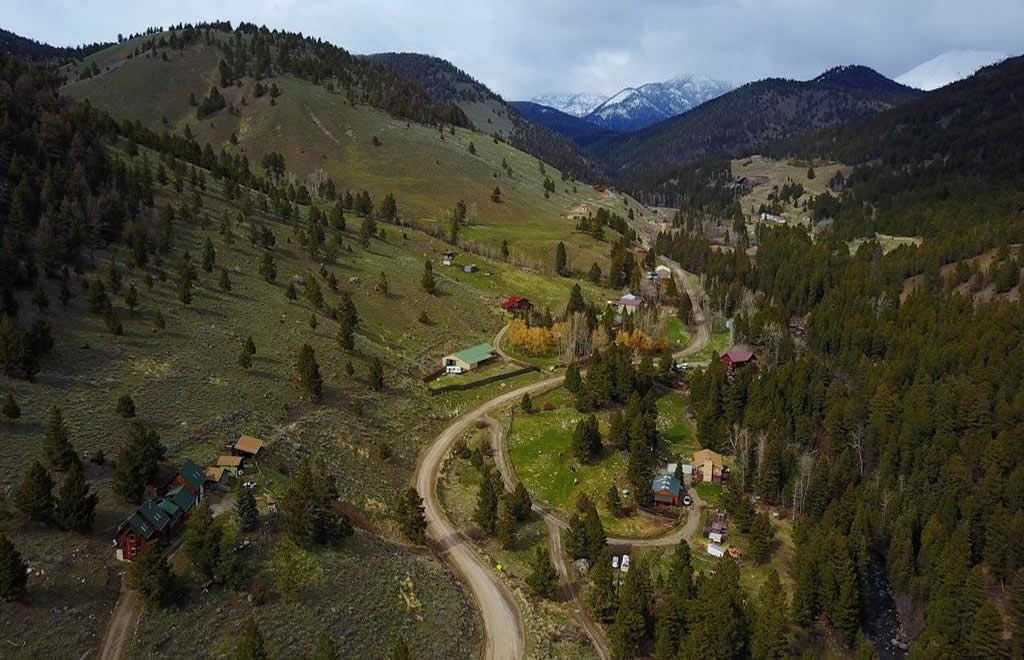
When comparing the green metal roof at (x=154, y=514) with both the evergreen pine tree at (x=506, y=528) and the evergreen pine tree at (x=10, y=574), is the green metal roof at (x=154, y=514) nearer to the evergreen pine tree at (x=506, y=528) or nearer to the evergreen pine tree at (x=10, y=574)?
the evergreen pine tree at (x=10, y=574)

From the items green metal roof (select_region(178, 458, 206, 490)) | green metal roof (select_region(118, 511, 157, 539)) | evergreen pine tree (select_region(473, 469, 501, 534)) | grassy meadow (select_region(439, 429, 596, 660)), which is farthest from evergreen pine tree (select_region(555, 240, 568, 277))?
green metal roof (select_region(118, 511, 157, 539))

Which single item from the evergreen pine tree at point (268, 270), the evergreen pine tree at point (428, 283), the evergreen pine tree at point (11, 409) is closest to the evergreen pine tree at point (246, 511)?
the evergreen pine tree at point (11, 409)

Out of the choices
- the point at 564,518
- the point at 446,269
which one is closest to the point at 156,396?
the point at 564,518

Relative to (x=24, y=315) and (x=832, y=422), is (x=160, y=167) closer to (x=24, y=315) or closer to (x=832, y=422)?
(x=24, y=315)

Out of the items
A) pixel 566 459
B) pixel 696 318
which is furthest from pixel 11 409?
pixel 696 318

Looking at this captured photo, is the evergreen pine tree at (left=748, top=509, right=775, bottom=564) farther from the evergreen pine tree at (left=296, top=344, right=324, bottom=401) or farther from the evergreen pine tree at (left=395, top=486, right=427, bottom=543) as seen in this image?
the evergreen pine tree at (left=296, top=344, right=324, bottom=401)

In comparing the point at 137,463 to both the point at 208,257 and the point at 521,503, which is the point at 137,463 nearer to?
the point at 521,503
